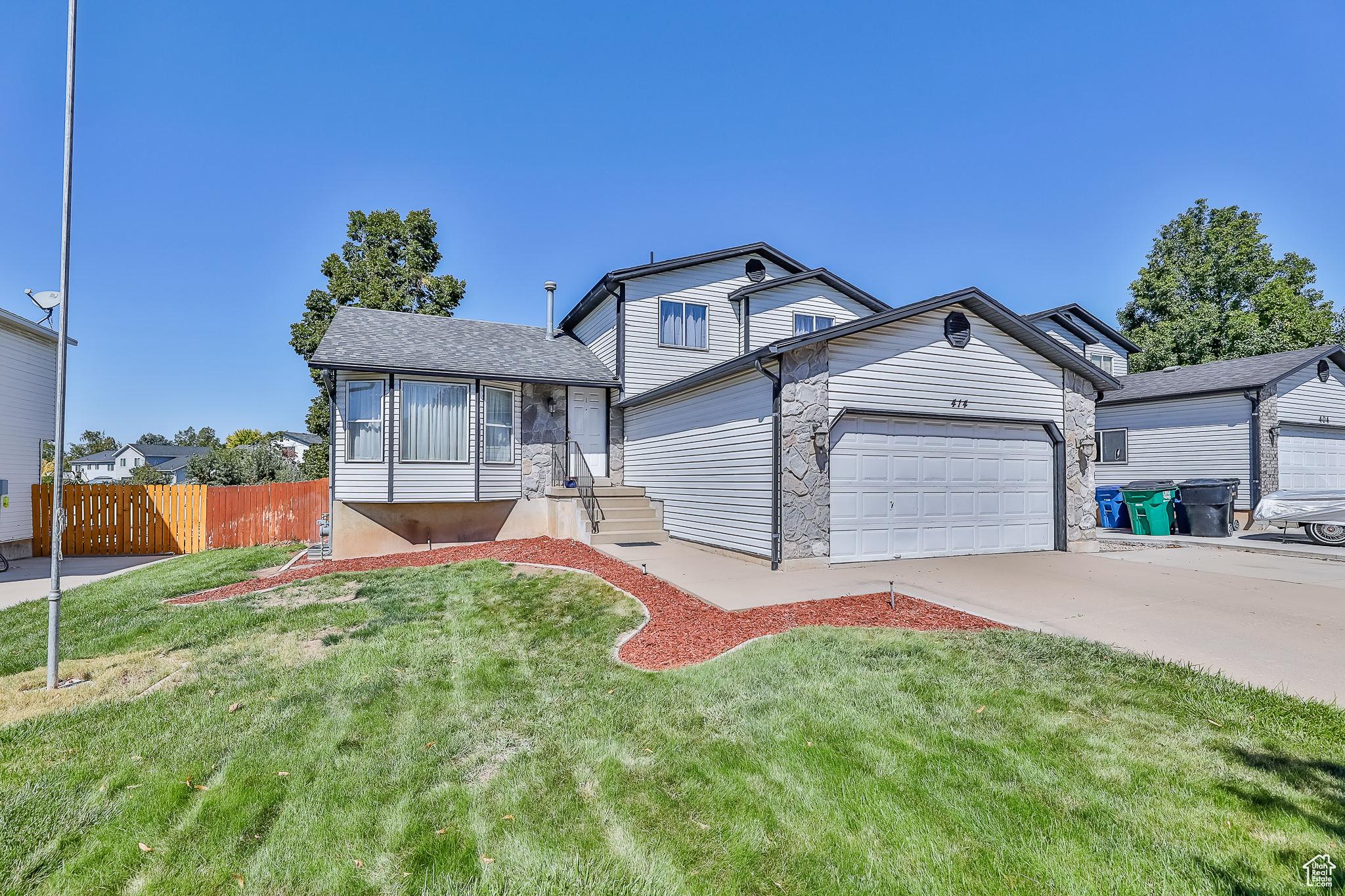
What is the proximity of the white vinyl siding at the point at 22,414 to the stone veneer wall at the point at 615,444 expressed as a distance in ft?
36.3

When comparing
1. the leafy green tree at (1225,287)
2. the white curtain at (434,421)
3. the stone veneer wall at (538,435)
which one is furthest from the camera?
the leafy green tree at (1225,287)

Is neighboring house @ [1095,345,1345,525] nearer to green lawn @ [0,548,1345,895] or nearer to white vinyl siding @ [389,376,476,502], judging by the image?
green lawn @ [0,548,1345,895]

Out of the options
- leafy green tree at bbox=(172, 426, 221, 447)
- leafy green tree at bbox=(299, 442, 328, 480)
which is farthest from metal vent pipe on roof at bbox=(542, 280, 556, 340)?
leafy green tree at bbox=(172, 426, 221, 447)

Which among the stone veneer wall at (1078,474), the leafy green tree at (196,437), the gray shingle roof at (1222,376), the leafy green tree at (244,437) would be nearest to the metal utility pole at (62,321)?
the stone veneer wall at (1078,474)

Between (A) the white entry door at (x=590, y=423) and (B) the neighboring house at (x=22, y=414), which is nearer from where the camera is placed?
(B) the neighboring house at (x=22, y=414)

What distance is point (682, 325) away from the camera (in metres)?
14.9

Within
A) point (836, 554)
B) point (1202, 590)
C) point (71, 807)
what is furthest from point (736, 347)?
point (71, 807)

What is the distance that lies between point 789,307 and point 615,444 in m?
5.94

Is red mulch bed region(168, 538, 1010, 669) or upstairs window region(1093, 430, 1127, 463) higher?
upstairs window region(1093, 430, 1127, 463)

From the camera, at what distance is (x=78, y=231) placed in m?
5.62

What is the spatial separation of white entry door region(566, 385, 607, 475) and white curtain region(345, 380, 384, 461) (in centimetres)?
414

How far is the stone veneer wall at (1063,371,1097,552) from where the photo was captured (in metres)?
11.2

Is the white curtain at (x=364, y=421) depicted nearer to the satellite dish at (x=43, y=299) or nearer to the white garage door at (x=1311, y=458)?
the satellite dish at (x=43, y=299)

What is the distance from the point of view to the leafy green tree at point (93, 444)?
71.9m
